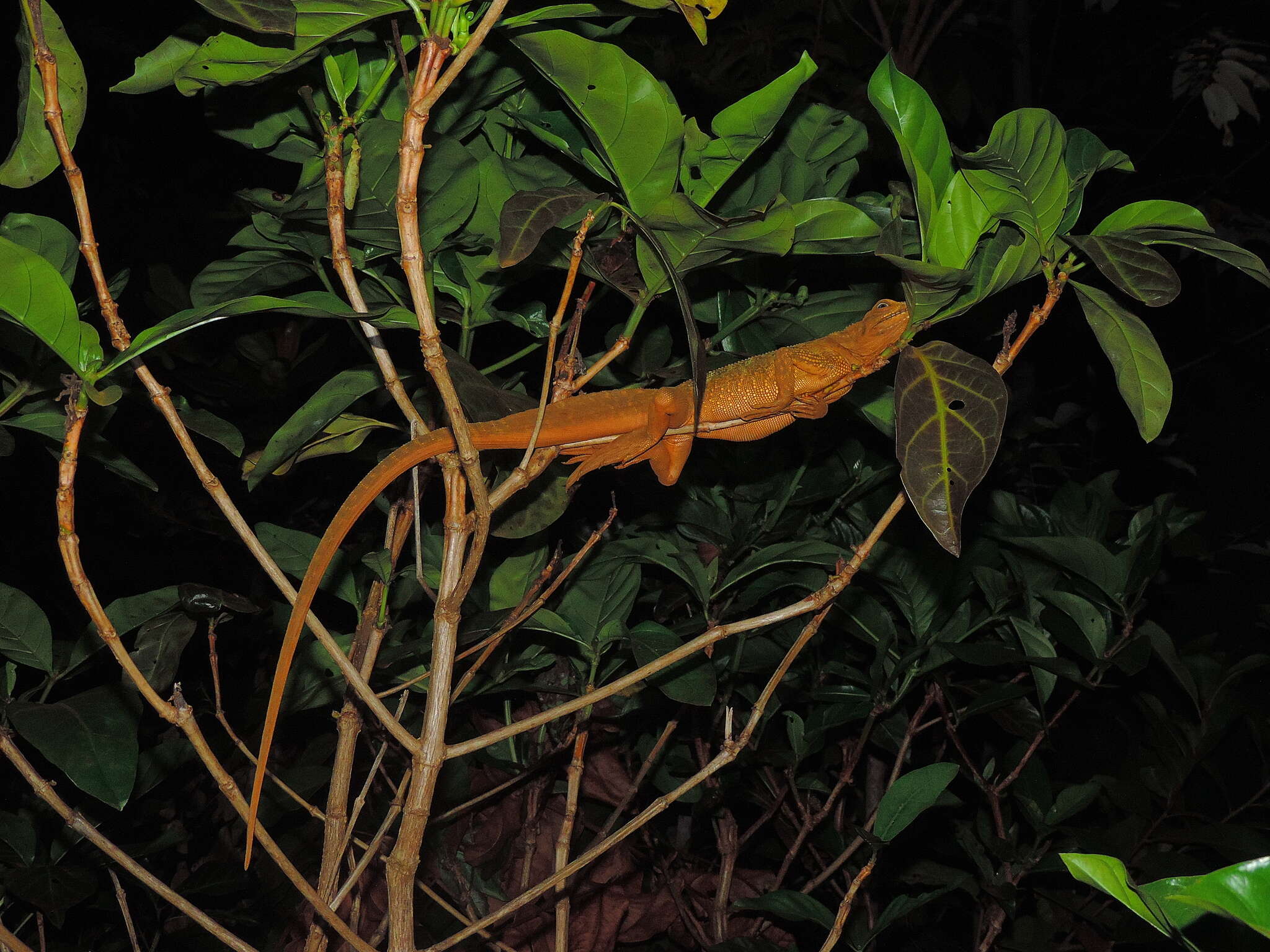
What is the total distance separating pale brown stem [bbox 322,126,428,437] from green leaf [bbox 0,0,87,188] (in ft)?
0.61

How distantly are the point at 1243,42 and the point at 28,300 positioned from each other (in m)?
2.72

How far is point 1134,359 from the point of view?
2.14 feet

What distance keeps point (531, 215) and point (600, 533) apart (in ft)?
0.99

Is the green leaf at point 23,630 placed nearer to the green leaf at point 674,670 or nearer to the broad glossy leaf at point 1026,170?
the green leaf at point 674,670

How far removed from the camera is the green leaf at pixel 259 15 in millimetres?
524

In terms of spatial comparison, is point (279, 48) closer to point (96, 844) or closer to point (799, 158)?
point (799, 158)

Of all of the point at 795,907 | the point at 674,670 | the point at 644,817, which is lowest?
the point at 795,907

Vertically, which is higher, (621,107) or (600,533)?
(621,107)

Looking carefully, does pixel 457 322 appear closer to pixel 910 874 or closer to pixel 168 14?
pixel 910 874

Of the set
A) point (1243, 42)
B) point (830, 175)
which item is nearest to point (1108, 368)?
point (1243, 42)

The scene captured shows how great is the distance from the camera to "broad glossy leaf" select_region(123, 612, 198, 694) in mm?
905

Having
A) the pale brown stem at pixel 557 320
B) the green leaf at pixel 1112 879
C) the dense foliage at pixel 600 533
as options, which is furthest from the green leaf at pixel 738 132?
the green leaf at pixel 1112 879

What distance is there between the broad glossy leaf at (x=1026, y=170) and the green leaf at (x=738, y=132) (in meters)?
0.13

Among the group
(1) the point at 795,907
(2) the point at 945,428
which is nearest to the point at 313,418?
(2) the point at 945,428
